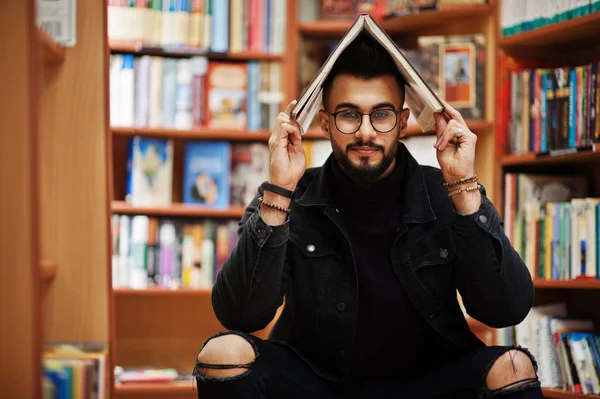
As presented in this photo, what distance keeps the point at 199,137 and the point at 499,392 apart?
1982 millimetres

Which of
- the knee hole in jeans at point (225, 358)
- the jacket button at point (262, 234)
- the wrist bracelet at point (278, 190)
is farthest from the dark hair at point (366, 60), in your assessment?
the knee hole in jeans at point (225, 358)

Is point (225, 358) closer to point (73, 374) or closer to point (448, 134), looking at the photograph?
point (73, 374)

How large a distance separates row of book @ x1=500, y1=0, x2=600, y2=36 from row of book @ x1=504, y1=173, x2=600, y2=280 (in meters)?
0.54

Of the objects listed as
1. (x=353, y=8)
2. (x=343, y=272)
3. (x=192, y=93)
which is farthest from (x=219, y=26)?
(x=343, y=272)

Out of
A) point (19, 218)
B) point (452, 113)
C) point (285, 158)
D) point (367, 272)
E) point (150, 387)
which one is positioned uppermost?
point (452, 113)

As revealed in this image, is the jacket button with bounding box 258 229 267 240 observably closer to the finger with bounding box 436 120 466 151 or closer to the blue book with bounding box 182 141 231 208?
the finger with bounding box 436 120 466 151

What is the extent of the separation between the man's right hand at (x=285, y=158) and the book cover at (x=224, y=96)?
1465 mm

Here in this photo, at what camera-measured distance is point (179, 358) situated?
3.42 m

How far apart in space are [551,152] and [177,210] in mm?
1463

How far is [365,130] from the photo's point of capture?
1.79 meters

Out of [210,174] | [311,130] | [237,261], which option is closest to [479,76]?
[311,130]

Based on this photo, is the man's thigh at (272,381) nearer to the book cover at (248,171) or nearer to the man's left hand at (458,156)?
the man's left hand at (458,156)

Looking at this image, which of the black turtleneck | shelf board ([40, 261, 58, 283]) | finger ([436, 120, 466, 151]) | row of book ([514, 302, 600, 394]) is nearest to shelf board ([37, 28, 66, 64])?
shelf board ([40, 261, 58, 283])

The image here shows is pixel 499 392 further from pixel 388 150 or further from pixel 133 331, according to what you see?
pixel 133 331
